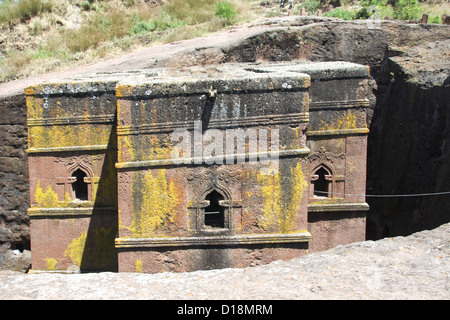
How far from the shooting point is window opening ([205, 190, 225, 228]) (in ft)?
22.5

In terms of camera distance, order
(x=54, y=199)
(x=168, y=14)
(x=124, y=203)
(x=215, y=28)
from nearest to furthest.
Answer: (x=124, y=203) < (x=54, y=199) < (x=215, y=28) < (x=168, y=14)

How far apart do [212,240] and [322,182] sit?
245 cm

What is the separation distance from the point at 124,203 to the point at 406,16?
1196cm

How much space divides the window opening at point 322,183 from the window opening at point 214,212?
1.89m

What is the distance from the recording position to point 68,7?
58.2ft

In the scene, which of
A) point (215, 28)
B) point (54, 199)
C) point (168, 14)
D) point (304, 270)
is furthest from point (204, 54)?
point (304, 270)

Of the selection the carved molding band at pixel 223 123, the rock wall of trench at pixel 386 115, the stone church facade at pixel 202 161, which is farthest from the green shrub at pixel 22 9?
the carved molding band at pixel 223 123

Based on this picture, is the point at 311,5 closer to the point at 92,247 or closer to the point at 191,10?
the point at 191,10

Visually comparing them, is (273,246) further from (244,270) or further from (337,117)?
(337,117)

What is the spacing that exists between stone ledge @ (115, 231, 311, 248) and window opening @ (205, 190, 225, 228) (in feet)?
0.83

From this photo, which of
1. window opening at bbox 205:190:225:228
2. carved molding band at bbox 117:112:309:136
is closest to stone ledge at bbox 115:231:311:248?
window opening at bbox 205:190:225:228

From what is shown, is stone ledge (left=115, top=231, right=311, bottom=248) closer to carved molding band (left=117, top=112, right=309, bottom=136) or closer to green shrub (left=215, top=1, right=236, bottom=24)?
carved molding band (left=117, top=112, right=309, bottom=136)

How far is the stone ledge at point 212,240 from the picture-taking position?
6605 mm

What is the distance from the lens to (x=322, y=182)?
8.22 meters
